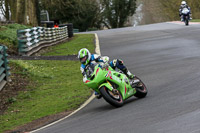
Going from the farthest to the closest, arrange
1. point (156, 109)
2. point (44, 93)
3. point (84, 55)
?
point (44, 93), point (84, 55), point (156, 109)

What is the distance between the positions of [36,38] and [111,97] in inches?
696

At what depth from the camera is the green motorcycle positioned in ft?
31.8

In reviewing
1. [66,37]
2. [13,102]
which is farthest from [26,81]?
[66,37]

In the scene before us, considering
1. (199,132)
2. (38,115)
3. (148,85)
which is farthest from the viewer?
(148,85)

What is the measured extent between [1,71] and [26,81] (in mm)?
1315

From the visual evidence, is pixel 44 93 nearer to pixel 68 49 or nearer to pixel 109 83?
pixel 109 83

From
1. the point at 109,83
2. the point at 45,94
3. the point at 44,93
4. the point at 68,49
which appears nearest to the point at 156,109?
the point at 109,83

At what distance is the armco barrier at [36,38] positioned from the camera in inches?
943

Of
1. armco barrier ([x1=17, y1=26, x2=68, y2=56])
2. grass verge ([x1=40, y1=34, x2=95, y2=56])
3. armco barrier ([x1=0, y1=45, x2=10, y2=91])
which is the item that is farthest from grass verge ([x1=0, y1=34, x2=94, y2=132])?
grass verge ([x1=40, y1=34, x2=95, y2=56])

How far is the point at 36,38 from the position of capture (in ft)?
87.8

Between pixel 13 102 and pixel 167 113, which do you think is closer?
pixel 167 113

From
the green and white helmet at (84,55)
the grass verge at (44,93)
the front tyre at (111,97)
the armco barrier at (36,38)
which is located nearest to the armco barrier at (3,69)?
the grass verge at (44,93)

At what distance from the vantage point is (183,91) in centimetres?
1035

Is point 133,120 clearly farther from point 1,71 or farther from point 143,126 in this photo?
point 1,71
